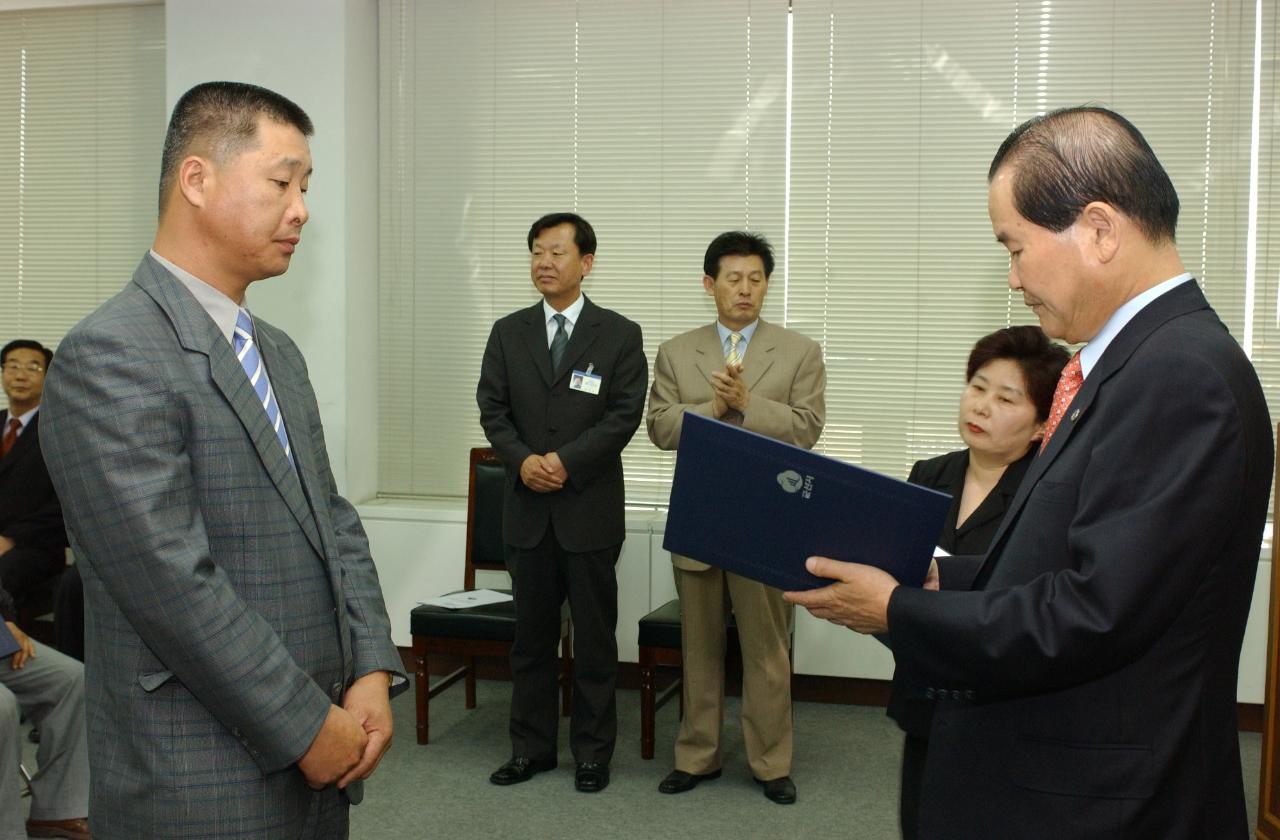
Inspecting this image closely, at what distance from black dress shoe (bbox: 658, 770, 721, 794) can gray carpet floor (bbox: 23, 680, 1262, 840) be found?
0.08 feet

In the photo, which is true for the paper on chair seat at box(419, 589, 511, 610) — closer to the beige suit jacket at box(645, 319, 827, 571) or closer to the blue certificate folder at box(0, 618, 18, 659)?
the beige suit jacket at box(645, 319, 827, 571)

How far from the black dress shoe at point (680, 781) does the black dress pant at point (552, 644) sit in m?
0.23

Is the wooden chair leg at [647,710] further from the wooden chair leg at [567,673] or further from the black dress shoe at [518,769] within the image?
the wooden chair leg at [567,673]

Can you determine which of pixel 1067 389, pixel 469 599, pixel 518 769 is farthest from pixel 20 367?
pixel 1067 389

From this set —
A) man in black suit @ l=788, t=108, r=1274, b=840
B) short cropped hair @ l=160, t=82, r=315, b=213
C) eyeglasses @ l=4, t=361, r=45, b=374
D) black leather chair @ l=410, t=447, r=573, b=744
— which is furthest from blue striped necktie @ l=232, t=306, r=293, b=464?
eyeglasses @ l=4, t=361, r=45, b=374

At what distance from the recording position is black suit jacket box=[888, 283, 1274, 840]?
1.25 m

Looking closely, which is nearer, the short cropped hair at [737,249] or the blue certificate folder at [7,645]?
the blue certificate folder at [7,645]

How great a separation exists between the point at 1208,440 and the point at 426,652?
343cm

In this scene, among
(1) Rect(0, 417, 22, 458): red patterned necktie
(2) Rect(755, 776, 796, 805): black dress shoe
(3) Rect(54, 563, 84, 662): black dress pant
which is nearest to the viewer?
(2) Rect(755, 776, 796, 805): black dress shoe

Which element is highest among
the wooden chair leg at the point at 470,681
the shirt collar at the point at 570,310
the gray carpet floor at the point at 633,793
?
the shirt collar at the point at 570,310

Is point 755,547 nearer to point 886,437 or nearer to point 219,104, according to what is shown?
point 219,104

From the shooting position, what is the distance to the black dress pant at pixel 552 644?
3.86m

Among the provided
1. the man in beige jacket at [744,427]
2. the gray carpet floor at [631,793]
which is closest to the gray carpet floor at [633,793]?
the gray carpet floor at [631,793]

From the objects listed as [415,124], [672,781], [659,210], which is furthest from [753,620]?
[415,124]
